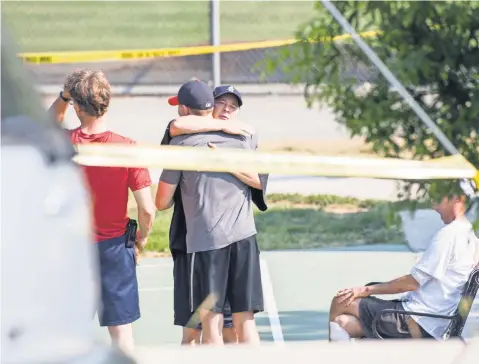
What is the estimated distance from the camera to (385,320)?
4.71 metres

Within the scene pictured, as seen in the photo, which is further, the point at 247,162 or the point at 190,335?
the point at 190,335

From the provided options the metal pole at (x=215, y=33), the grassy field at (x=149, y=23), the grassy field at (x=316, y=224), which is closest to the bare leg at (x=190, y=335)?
the grassy field at (x=316, y=224)

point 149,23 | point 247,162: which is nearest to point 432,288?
point 247,162

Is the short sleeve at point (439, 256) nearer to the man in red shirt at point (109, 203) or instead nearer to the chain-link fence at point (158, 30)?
the man in red shirt at point (109, 203)

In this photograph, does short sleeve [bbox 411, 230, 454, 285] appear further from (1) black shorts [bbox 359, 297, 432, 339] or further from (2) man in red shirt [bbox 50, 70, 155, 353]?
(2) man in red shirt [bbox 50, 70, 155, 353]

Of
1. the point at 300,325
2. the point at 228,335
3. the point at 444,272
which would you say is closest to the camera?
the point at 444,272

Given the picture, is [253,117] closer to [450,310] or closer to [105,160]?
[450,310]

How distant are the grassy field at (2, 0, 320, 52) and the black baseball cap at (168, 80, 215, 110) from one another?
7.53m

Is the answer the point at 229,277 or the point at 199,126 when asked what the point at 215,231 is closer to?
the point at 229,277

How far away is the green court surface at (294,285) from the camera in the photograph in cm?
619

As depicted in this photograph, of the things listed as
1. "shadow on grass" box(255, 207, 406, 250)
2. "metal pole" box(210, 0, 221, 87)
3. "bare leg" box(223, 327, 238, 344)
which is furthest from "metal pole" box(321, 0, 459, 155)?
"metal pole" box(210, 0, 221, 87)

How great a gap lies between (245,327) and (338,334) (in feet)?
1.33

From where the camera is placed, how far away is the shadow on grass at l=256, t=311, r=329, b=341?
602 cm

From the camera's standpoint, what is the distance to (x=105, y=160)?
2664 mm
